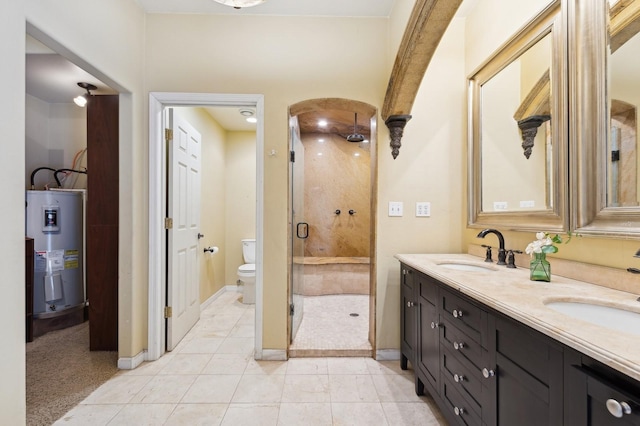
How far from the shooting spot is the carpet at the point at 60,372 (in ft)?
5.57

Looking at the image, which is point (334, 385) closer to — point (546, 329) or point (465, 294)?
point (465, 294)

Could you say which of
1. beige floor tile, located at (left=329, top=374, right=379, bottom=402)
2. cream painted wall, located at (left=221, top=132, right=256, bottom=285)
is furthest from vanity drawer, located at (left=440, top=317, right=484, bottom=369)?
cream painted wall, located at (left=221, top=132, right=256, bottom=285)

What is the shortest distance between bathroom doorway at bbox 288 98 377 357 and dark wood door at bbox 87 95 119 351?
148 cm

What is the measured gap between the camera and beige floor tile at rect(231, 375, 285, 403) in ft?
5.88

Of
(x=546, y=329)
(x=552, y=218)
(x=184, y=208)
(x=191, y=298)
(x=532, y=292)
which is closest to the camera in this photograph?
(x=546, y=329)

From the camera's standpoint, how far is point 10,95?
1.19 metres

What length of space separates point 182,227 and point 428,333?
220 cm

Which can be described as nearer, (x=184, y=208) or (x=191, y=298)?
(x=184, y=208)

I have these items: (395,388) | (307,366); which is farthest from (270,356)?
(395,388)

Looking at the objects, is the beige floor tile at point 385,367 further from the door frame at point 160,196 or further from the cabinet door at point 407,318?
the door frame at point 160,196

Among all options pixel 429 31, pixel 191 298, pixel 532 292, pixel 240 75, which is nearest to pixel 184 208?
pixel 191 298

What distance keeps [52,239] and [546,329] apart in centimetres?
391

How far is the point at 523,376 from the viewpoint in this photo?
908 mm

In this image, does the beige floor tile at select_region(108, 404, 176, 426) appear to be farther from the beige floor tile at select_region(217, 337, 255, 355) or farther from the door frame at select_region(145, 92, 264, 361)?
the beige floor tile at select_region(217, 337, 255, 355)
